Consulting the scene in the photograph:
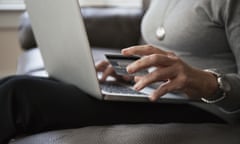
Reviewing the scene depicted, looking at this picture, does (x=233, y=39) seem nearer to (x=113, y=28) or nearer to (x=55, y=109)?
(x=55, y=109)

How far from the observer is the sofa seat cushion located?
2.39 feet

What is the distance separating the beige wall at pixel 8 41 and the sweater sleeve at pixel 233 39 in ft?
5.91

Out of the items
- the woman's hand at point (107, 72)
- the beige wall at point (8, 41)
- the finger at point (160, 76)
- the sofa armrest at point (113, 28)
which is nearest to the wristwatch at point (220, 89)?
the finger at point (160, 76)

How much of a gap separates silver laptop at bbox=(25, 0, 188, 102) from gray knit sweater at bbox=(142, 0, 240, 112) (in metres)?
0.14

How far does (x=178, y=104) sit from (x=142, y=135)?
0.74 feet

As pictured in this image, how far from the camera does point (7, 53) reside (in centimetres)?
254

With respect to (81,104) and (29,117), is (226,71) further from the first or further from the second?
(29,117)

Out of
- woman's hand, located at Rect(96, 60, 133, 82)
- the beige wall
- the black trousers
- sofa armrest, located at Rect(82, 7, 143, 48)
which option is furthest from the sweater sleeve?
the beige wall

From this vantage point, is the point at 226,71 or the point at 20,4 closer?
the point at 226,71

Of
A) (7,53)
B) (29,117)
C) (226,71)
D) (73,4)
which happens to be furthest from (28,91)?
(7,53)

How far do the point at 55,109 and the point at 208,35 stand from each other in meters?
0.37

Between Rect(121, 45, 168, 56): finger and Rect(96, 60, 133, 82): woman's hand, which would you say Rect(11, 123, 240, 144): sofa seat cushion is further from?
Rect(96, 60, 133, 82): woman's hand

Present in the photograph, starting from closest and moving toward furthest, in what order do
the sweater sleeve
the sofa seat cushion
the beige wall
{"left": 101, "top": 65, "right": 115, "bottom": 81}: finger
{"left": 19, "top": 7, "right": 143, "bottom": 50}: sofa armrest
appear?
the sofa seat cushion < the sweater sleeve < {"left": 101, "top": 65, "right": 115, "bottom": 81}: finger < {"left": 19, "top": 7, "right": 143, "bottom": 50}: sofa armrest < the beige wall

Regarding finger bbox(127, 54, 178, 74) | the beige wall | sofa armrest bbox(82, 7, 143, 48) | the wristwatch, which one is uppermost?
finger bbox(127, 54, 178, 74)
